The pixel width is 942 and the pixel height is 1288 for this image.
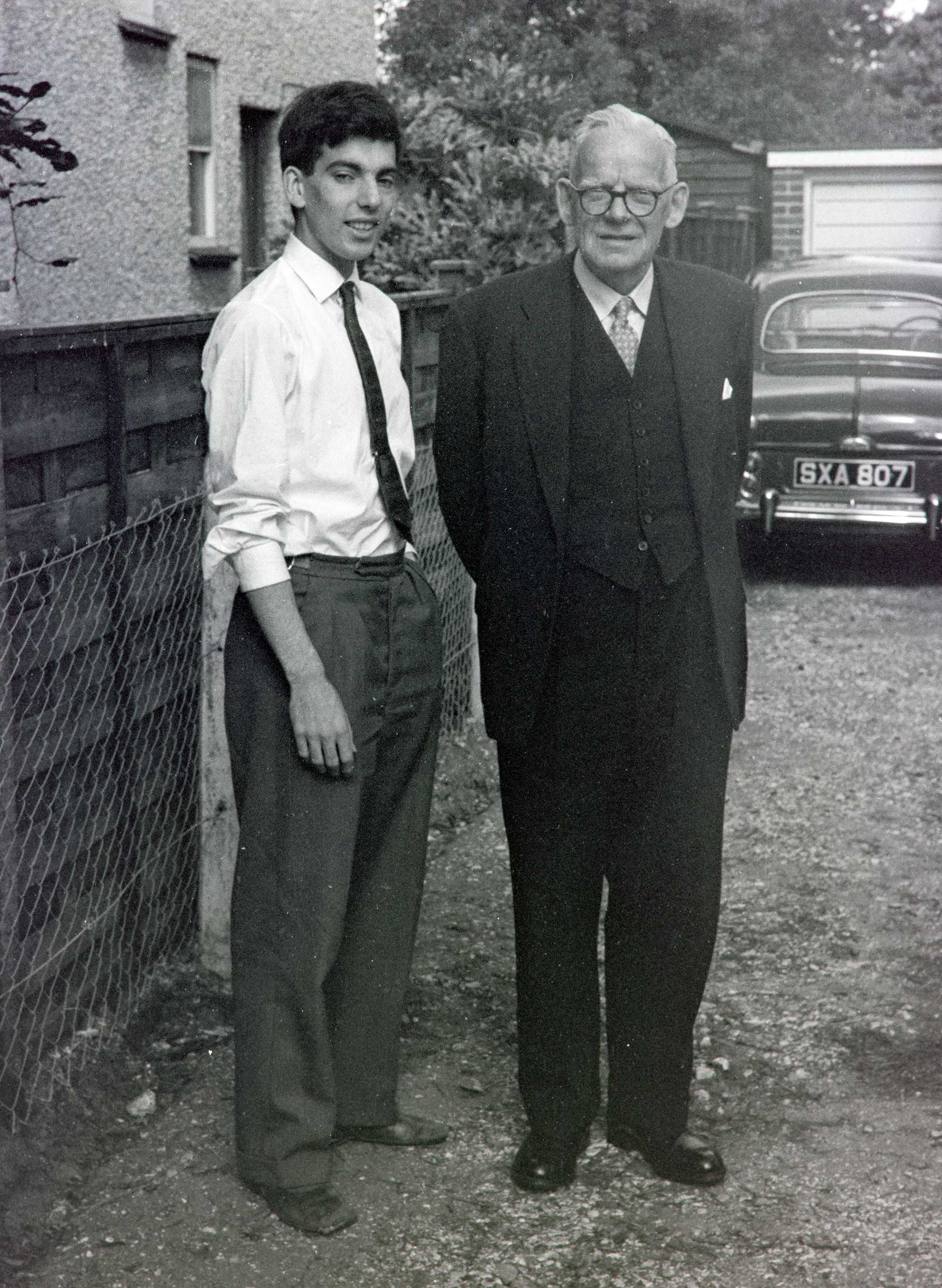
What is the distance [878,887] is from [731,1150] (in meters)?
1.74

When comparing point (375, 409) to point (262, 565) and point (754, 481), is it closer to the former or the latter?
point (262, 565)

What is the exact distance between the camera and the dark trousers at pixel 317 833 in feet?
10.3

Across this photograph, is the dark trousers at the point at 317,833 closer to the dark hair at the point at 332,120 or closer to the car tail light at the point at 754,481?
the dark hair at the point at 332,120

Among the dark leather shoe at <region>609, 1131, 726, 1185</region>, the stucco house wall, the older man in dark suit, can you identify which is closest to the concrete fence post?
the older man in dark suit

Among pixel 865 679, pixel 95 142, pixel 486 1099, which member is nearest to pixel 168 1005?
pixel 486 1099

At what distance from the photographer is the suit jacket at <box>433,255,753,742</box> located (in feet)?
10.5

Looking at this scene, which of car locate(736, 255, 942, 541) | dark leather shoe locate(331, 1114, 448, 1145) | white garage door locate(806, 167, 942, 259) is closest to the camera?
dark leather shoe locate(331, 1114, 448, 1145)

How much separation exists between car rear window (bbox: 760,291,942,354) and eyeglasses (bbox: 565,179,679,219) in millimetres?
7279

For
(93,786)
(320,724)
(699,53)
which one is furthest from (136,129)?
(699,53)

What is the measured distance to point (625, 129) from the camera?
3111 mm

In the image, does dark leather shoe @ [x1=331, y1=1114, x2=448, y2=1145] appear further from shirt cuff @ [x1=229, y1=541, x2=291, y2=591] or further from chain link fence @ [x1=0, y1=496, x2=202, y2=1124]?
shirt cuff @ [x1=229, y1=541, x2=291, y2=591]

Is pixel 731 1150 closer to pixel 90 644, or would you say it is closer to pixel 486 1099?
pixel 486 1099

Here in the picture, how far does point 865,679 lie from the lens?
766cm

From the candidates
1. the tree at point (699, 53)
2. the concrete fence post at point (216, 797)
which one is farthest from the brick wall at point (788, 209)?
the concrete fence post at point (216, 797)
